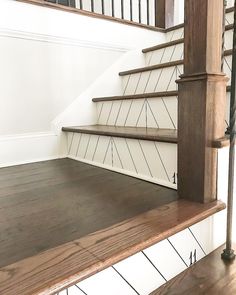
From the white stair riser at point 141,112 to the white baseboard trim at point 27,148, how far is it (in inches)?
15.5

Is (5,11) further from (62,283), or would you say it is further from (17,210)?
(62,283)

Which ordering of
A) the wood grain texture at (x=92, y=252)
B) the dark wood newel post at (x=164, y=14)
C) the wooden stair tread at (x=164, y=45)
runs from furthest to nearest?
1. the dark wood newel post at (x=164, y=14)
2. the wooden stair tread at (x=164, y=45)
3. the wood grain texture at (x=92, y=252)

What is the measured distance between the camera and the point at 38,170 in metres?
1.56

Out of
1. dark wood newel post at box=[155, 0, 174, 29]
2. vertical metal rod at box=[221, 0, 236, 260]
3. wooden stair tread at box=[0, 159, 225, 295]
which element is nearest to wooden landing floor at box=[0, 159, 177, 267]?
wooden stair tread at box=[0, 159, 225, 295]

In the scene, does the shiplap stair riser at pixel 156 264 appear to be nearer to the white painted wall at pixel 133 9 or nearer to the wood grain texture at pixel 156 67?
the wood grain texture at pixel 156 67

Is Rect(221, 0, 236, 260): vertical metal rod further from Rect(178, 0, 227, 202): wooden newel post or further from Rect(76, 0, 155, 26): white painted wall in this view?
Rect(76, 0, 155, 26): white painted wall

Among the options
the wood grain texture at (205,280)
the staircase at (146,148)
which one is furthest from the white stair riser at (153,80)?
the wood grain texture at (205,280)

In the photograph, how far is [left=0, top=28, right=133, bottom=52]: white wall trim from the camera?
1.68m

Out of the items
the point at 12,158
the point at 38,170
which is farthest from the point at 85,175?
the point at 12,158

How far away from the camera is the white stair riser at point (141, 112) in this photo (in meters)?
1.41

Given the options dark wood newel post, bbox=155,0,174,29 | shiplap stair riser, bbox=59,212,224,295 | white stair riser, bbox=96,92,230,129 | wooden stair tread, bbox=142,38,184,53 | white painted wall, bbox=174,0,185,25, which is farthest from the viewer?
white painted wall, bbox=174,0,185,25

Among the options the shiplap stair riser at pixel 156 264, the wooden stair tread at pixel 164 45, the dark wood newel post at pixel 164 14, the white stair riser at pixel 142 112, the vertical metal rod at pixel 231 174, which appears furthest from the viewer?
the dark wood newel post at pixel 164 14

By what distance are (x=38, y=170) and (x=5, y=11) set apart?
3.15 ft

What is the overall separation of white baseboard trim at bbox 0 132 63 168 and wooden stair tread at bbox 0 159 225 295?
0.34m
